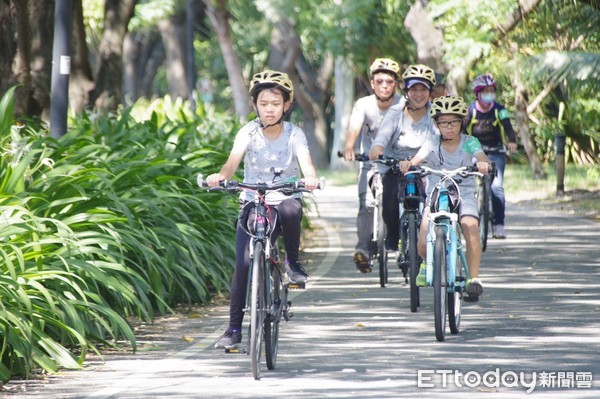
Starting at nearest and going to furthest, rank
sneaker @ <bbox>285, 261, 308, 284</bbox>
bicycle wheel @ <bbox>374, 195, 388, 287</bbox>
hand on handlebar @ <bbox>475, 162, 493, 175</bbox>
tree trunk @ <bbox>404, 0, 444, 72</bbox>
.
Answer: sneaker @ <bbox>285, 261, 308, 284</bbox>
hand on handlebar @ <bbox>475, 162, 493, 175</bbox>
bicycle wheel @ <bbox>374, 195, 388, 287</bbox>
tree trunk @ <bbox>404, 0, 444, 72</bbox>

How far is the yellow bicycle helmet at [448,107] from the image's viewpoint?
1122 centimetres

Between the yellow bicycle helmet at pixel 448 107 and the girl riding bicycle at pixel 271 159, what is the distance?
1826mm

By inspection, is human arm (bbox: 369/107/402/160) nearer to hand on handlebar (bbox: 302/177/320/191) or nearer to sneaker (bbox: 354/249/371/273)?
sneaker (bbox: 354/249/371/273)

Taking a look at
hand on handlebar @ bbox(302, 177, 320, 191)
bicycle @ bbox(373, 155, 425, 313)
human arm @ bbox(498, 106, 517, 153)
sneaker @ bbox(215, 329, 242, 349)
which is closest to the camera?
hand on handlebar @ bbox(302, 177, 320, 191)

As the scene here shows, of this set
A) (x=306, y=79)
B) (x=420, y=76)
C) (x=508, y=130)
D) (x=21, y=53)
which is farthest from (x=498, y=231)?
(x=306, y=79)

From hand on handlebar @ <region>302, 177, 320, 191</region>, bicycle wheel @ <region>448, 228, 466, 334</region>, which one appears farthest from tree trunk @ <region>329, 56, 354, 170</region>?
hand on handlebar @ <region>302, 177, 320, 191</region>

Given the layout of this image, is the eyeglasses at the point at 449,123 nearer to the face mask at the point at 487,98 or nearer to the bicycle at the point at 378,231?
the bicycle at the point at 378,231

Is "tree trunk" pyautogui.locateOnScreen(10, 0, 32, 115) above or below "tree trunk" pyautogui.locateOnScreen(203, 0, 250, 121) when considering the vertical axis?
below

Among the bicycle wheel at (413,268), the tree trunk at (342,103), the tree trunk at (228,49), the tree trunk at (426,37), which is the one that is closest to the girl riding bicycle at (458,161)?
the bicycle wheel at (413,268)

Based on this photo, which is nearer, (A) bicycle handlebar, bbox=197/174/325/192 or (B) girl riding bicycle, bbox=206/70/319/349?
(A) bicycle handlebar, bbox=197/174/325/192

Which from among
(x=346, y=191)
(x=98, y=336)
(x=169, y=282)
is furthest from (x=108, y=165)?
(x=346, y=191)

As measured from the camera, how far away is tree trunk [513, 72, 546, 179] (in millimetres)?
34406

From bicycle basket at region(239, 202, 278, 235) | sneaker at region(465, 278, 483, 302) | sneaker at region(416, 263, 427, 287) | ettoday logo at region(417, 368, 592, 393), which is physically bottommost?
ettoday logo at region(417, 368, 592, 393)

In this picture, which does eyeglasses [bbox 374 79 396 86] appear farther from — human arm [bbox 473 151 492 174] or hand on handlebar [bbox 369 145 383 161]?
human arm [bbox 473 151 492 174]
